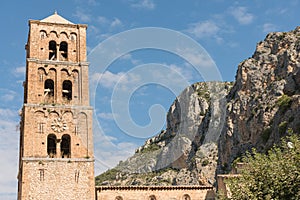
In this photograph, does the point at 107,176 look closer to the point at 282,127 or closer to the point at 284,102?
the point at 284,102

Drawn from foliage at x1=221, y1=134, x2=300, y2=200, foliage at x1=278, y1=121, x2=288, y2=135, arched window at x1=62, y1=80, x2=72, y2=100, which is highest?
foliage at x1=278, y1=121, x2=288, y2=135

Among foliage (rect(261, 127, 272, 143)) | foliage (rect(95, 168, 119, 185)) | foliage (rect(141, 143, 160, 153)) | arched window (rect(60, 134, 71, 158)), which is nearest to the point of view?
arched window (rect(60, 134, 71, 158))

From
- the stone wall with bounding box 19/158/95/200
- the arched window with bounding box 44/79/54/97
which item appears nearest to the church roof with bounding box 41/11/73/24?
the arched window with bounding box 44/79/54/97

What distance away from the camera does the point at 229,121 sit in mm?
76312

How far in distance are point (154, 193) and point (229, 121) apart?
47912 millimetres

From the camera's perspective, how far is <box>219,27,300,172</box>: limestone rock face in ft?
200

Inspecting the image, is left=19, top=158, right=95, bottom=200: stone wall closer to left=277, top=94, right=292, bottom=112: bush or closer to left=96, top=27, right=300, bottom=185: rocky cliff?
left=96, top=27, right=300, bottom=185: rocky cliff

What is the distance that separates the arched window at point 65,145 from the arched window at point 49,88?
322cm

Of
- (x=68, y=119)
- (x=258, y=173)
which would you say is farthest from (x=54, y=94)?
(x=258, y=173)

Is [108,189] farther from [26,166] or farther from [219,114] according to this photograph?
[219,114]

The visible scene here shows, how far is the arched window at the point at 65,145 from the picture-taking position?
30328mm

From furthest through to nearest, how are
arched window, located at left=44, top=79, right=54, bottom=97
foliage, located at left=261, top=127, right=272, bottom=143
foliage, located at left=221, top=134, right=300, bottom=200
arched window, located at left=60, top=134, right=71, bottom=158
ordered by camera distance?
foliage, located at left=261, top=127, right=272, bottom=143 < arched window, located at left=44, top=79, right=54, bottom=97 < arched window, located at left=60, top=134, right=71, bottom=158 < foliage, located at left=221, top=134, right=300, bottom=200

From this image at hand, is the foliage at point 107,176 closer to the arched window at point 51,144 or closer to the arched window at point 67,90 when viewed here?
the arched window at point 67,90

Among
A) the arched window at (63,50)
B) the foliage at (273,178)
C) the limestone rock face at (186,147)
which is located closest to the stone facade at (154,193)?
the arched window at (63,50)
